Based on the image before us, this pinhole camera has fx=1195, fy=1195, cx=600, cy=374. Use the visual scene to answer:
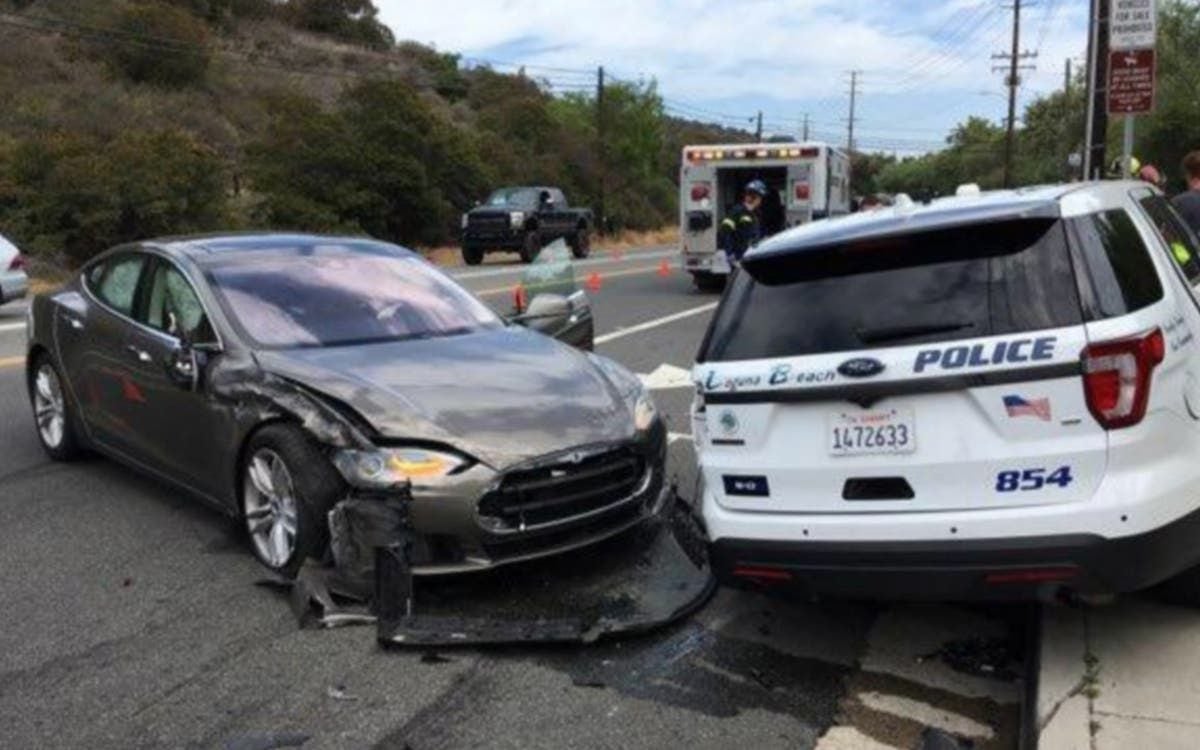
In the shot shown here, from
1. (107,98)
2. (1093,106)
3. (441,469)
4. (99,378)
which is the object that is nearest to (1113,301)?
(441,469)

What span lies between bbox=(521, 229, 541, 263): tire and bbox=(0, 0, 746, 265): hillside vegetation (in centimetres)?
549

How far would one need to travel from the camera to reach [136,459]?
250 inches

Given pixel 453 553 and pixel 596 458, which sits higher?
pixel 596 458

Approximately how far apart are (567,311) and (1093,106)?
34.7 ft

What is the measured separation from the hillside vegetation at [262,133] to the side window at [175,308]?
18.9 metres

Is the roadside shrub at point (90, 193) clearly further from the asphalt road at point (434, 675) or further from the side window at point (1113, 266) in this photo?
the side window at point (1113, 266)

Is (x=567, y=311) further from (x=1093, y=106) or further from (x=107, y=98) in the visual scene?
(x=107, y=98)

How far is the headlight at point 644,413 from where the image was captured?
542 centimetres

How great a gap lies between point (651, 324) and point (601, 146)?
49.0 meters

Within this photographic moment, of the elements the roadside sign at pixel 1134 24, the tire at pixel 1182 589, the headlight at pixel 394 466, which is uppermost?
the roadside sign at pixel 1134 24

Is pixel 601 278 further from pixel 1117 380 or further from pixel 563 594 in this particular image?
pixel 1117 380

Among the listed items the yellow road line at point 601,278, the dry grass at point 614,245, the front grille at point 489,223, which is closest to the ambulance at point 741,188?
the yellow road line at point 601,278

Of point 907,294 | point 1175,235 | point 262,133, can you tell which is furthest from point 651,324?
point 262,133

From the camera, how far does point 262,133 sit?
39.1m
